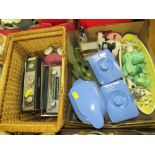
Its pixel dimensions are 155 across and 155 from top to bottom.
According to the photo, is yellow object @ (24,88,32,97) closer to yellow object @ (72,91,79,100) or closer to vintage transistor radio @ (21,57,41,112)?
vintage transistor radio @ (21,57,41,112)

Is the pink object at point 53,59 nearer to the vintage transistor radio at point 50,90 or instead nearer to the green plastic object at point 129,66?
the vintage transistor radio at point 50,90

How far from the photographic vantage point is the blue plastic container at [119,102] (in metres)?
1.04

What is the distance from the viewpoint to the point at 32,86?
3.63ft

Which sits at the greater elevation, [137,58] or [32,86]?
[137,58]

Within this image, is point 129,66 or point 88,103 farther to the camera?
point 129,66

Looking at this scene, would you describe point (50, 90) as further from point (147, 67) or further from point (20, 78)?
point (147, 67)

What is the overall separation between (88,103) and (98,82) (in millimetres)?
180

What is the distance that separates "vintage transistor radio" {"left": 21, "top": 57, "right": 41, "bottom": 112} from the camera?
107 centimetres

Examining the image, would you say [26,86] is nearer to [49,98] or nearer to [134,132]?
[49,98]

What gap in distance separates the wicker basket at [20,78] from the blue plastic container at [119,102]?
21 cm
